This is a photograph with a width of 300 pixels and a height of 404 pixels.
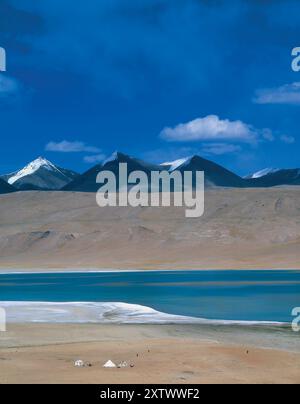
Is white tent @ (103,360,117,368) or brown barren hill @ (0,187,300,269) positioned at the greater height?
brown barren hill @ (0,187,300,269)

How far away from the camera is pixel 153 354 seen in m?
22.5

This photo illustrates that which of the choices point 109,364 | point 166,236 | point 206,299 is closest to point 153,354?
point 109,364

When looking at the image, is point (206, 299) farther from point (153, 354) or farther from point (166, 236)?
point (166, 236)

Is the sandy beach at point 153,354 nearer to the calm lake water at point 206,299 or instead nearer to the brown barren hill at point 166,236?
the calm lake water at point 206,299

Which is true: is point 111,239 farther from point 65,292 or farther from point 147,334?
point 147,334

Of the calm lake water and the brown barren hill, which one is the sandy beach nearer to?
the calm lake water

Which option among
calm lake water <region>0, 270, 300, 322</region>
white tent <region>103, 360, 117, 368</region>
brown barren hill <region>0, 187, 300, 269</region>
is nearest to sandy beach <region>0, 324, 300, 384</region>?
white tent <region>103, 360, 117, 368</region>

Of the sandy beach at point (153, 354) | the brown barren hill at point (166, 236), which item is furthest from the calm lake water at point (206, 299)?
the brown barren hill at point (166, 236)

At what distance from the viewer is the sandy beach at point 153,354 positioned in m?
18.8

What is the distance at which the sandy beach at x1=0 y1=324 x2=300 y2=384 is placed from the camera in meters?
18.8

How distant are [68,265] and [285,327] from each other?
102 meters

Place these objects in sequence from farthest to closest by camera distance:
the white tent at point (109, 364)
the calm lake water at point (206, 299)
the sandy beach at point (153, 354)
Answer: the calm lake water at point (206, 299) < the white tent at point (109, 364) < the sandy beach at point (153, 354)

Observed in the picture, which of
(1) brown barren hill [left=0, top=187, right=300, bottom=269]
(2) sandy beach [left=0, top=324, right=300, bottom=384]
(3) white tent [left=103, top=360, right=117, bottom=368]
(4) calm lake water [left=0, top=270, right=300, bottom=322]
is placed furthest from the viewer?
(1) brown barren hill [left=0, top=187, right=300, bottom=269]

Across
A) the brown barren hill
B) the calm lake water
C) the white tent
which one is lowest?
the white tent
